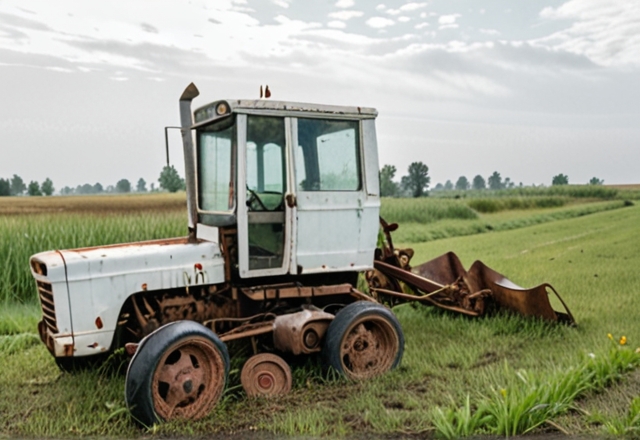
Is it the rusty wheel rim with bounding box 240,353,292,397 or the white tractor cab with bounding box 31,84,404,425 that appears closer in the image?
the white tractor cab with bounding box 31,84,404,425

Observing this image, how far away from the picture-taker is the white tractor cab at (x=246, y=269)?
4.81 metres

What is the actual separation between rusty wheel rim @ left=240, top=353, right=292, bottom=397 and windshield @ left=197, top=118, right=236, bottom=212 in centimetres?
122

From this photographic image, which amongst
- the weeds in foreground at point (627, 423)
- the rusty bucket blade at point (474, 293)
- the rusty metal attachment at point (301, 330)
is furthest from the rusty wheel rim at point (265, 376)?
the weeds in foreground at point (627, 423)

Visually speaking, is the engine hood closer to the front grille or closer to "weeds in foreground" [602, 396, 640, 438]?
the front grille

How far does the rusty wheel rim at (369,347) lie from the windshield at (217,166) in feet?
4.85

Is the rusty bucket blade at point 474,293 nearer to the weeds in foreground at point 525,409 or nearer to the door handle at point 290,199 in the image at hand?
the weeds in foreground at point 525,409

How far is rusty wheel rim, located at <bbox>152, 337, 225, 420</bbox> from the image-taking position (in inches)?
182

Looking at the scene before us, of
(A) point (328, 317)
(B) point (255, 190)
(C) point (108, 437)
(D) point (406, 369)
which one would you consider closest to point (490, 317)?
(D) point (406, 369)

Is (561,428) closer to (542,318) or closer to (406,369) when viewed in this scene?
(406,369)

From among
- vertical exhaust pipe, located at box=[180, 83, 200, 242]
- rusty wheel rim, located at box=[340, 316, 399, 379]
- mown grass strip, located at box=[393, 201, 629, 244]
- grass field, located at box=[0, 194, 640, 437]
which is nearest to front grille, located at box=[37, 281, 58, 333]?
grass field, located at box=[0, 194, 640, 437]

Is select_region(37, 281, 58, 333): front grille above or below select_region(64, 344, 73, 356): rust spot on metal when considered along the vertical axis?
above

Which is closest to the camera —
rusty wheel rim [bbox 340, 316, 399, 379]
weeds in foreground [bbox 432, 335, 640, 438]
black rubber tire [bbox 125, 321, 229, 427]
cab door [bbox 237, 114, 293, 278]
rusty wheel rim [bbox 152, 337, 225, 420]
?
weeds in foreground [bbox 432, 335, 640, 438]

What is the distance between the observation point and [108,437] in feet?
14.8

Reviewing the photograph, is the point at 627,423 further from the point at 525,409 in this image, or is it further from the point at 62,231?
the point at 62,231
